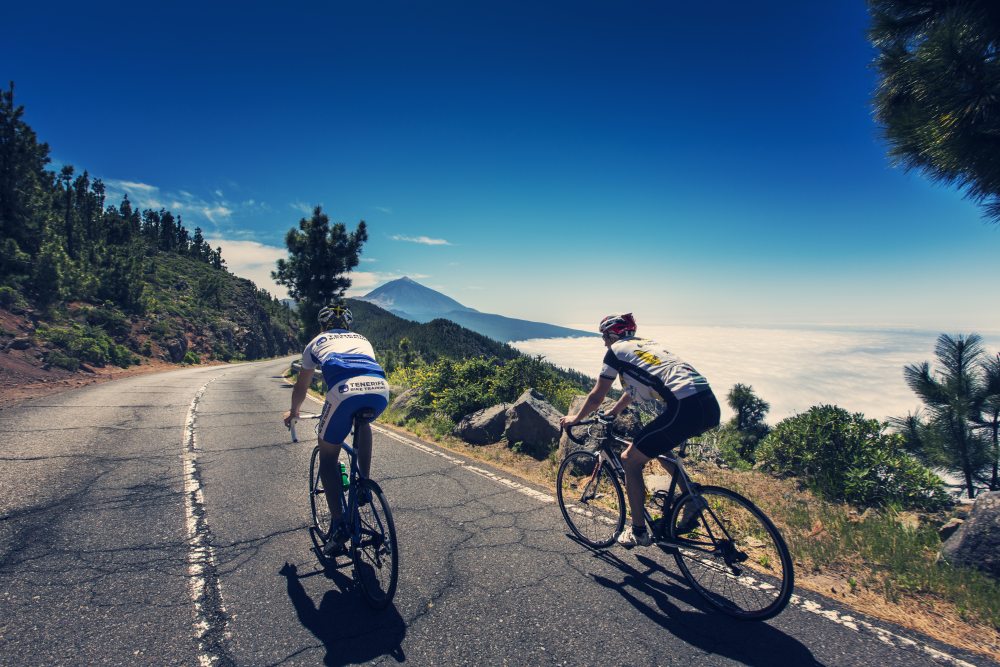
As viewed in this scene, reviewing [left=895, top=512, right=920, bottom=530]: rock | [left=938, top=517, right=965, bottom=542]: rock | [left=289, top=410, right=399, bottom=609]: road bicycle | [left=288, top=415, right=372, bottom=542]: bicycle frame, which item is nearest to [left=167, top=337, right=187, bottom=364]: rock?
[left=288, top=415, right=372, bottom=542]: bicycle frame

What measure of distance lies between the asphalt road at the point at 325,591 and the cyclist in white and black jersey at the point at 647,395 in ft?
2.86

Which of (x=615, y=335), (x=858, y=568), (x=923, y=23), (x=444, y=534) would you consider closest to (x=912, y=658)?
(x=858, y=568)

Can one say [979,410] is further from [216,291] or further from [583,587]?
[216,291]

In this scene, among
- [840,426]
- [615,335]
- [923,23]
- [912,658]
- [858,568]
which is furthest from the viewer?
[840,426]

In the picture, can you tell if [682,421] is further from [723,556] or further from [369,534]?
[369,534]

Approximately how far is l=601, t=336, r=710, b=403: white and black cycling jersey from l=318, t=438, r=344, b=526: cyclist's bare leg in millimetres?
2586

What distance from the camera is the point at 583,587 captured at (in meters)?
3.79

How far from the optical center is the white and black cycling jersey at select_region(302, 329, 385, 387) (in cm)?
372

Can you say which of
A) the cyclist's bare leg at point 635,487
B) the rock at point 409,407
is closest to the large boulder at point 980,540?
the cyclist's bare leg at point 635,487

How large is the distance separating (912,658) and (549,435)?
5.53 m

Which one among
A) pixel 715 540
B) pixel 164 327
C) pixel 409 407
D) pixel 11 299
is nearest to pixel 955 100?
pixel 715 540

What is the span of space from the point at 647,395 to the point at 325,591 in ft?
11.1

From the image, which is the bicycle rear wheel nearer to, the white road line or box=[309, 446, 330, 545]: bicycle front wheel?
box=[309, 446, 330, 545]: bicycle front wheel

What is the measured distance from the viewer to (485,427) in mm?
9000
